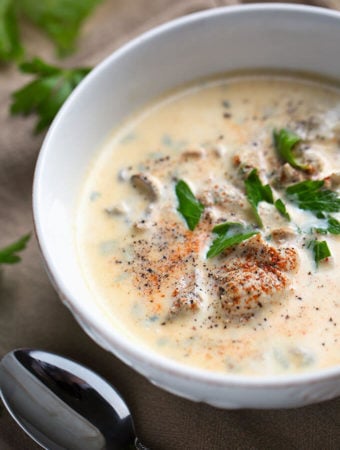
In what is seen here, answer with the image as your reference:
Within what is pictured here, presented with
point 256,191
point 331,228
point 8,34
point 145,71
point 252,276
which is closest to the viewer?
point 252,276

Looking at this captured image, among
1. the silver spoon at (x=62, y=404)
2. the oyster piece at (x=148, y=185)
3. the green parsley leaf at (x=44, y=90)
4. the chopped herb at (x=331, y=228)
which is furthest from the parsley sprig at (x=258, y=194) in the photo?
the green parsley leaf at (x=44, y=90)

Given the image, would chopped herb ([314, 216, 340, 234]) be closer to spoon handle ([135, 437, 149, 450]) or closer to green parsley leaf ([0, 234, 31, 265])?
spoon handle ([135, 437, 149, 450])

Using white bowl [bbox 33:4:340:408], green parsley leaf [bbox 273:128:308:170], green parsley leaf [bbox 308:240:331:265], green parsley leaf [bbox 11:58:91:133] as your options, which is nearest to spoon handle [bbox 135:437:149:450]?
white bowl [bbox 33:4:340:408]

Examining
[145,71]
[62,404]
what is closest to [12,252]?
[62,404]

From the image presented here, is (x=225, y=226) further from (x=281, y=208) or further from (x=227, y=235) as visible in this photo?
(x=281, y=208)

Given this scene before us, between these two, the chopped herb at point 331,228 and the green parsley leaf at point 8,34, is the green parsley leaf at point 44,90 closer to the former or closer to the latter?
the green parsley leaf at point 8,34
